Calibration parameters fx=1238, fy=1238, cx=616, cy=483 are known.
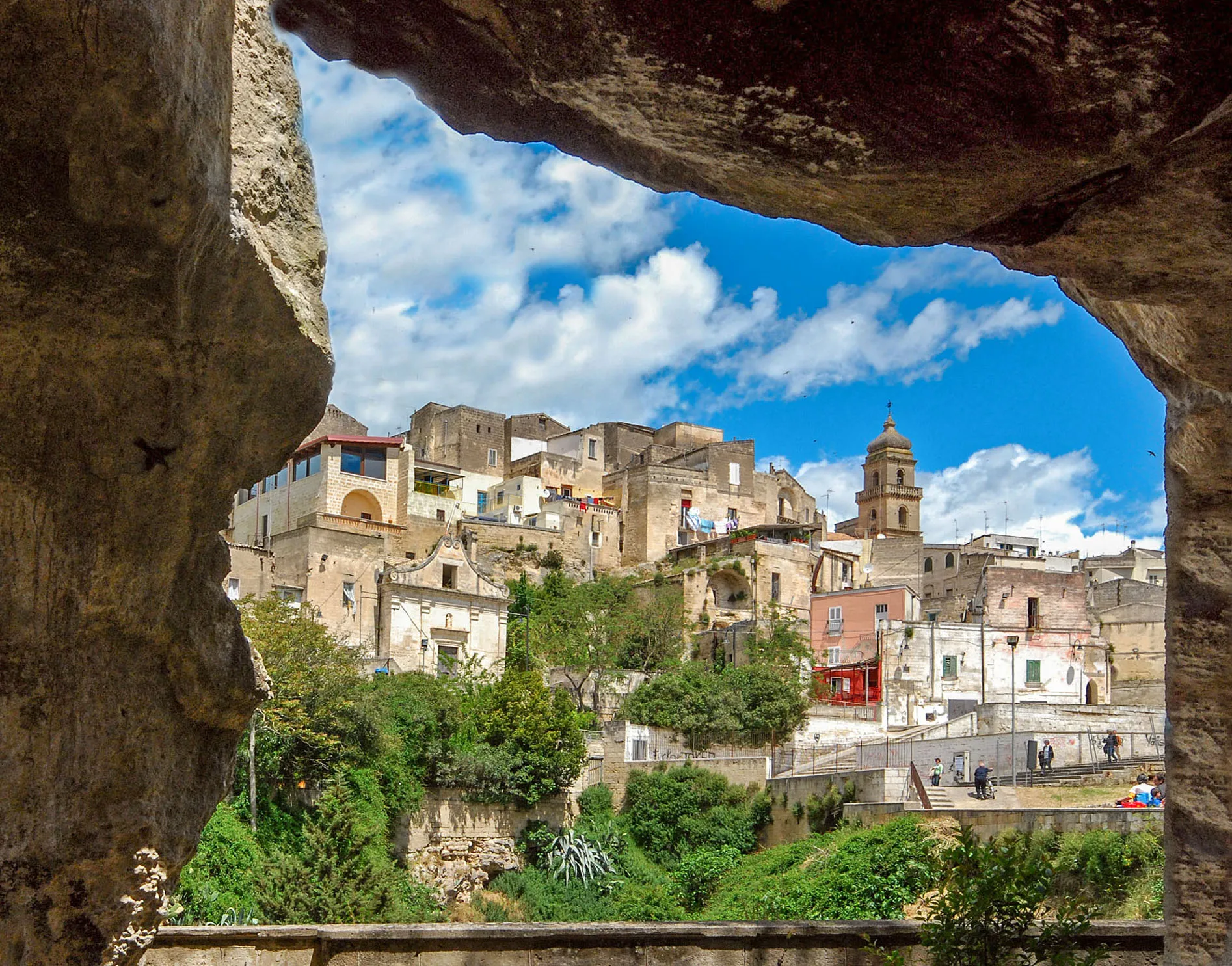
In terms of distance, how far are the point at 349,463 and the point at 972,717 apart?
24324 millimetres

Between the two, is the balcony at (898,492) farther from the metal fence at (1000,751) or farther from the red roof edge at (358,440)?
the metal fence at (1000,751)

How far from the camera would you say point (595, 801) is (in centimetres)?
3075

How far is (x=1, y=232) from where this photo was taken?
8.27ft

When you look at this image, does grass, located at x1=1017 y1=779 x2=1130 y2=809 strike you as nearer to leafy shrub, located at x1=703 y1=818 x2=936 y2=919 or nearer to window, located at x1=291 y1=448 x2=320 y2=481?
leafy shrub, located at x1=703 y1=818 x2=936 y2=919

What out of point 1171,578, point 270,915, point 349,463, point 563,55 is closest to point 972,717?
point 270,915

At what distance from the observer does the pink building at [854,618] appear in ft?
139

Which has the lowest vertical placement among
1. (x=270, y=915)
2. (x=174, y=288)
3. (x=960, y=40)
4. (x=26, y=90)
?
(x=270, y=915)

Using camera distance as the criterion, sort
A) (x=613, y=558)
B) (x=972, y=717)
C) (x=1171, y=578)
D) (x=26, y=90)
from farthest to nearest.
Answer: (x=613, y=558)
(x=972, y=717)
(x=1171, y=578)
(x=26, y=90)

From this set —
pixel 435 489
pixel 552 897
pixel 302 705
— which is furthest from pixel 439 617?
pixel 435 489

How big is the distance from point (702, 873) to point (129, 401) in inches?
982

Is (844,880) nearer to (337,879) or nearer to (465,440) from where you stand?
(337,879)

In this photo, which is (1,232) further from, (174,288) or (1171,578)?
(1171,578)

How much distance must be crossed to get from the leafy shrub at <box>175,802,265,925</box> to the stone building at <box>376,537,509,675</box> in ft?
41.5

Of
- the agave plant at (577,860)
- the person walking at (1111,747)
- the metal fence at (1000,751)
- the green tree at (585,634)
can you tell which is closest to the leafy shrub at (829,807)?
the metal fence at (1000,751)
